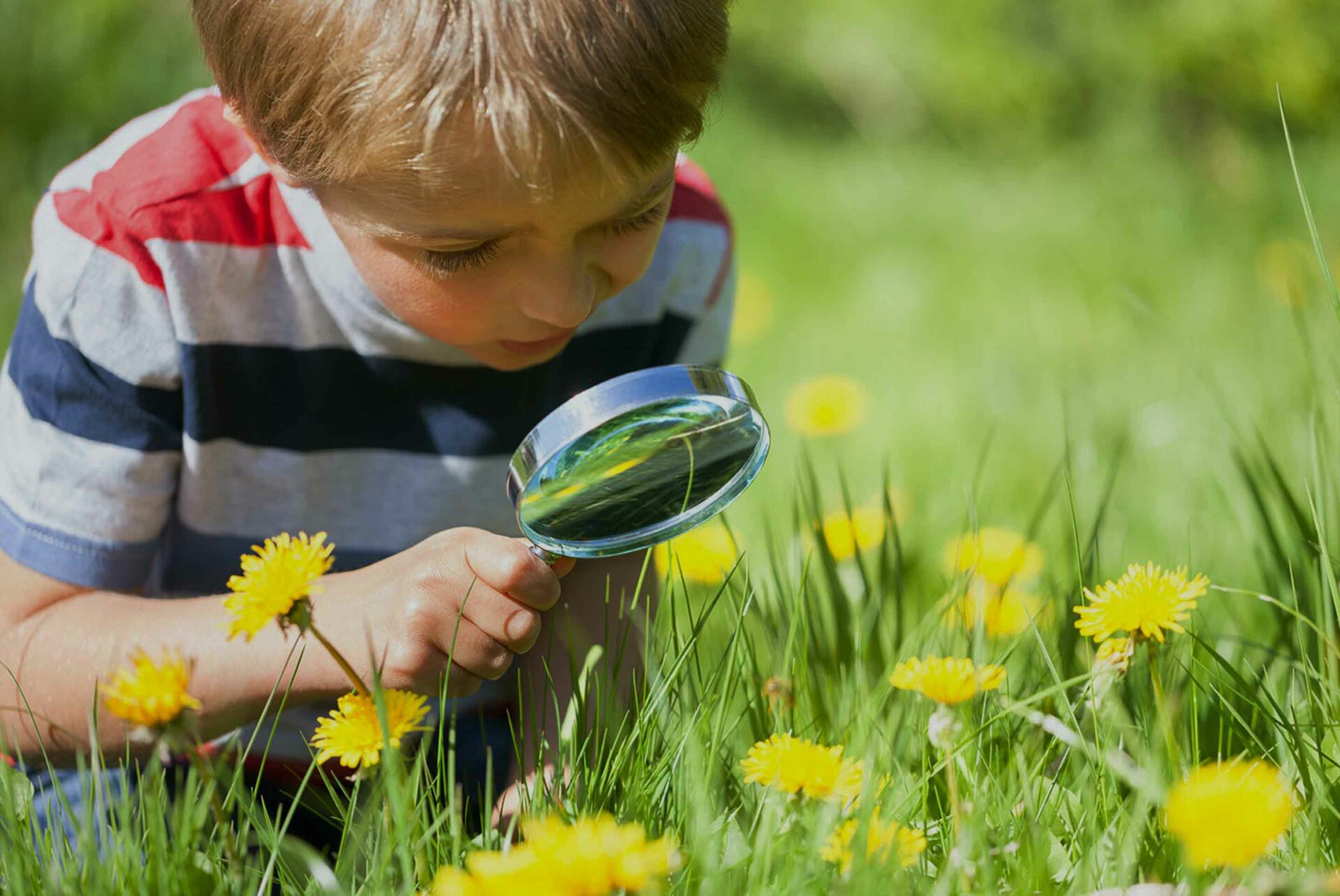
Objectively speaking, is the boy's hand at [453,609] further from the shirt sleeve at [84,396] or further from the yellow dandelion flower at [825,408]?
the yellow dandelion flower at [825,408]

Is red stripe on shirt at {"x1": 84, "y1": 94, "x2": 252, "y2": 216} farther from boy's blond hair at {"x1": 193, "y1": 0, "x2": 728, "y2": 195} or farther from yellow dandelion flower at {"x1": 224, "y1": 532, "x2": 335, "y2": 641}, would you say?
yellow dandelion flower at {"x1": 224, "y1": 532, "x2": 335, "y2": 641}

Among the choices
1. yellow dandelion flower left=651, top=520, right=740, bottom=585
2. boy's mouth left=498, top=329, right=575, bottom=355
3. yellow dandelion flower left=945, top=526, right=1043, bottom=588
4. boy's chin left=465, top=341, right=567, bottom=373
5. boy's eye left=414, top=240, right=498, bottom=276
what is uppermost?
boy's eye left=414, top=240, right=498, bottom=276

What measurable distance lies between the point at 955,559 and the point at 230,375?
98 cm

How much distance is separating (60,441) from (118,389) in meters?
0.08

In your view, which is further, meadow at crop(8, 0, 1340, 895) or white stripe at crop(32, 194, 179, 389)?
white stripe at crop(32, 194, 179, 389)

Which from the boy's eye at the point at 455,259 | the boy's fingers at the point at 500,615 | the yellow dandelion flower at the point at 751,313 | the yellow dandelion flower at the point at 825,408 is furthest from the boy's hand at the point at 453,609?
the yellow dandelion flower at the point at 751,313

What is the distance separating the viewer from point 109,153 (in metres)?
1.61

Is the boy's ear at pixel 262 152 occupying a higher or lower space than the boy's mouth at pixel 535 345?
higher

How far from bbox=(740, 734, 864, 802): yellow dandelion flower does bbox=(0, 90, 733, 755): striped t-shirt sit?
2.67ft

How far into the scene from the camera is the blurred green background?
2660 mm

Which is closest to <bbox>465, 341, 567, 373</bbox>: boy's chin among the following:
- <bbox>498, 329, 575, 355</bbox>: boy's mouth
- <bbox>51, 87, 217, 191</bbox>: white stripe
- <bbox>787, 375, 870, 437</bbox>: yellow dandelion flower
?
<bbox>498, 329, 575, 355</bbox>: boy's mouth

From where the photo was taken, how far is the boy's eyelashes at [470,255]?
51.4 inches

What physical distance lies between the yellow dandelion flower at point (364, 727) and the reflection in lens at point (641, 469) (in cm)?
21

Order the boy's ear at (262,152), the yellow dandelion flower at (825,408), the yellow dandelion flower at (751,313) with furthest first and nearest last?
the yellow dandelion flower at (751,313)
the yellow dandelion flower at (825,408)
the boy's ear at (262,152)
